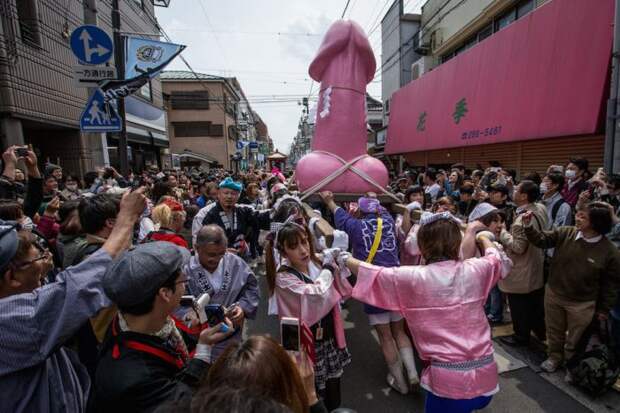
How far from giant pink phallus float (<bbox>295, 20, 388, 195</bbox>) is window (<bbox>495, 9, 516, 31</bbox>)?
8.58 metres

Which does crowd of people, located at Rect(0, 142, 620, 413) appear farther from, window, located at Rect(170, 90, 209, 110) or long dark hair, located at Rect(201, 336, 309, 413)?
window, located at Rect(170, 90, 209, 110)

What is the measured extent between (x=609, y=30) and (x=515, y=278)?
4806 millimetres

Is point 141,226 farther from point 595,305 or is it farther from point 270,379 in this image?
point 595,305

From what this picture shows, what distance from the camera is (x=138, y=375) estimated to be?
3.56 ft

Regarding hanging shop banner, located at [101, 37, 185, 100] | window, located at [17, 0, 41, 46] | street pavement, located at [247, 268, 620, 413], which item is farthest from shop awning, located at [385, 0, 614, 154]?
window, located at [17, 0, 41, 46]

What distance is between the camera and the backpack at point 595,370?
98.8 inches

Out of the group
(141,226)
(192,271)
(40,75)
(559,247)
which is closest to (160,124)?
(40,75)

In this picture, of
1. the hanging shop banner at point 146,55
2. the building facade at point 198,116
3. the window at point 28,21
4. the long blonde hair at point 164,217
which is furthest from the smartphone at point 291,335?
the building facade at point 198,116

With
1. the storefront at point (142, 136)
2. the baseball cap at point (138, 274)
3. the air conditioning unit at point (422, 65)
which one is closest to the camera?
the baseball cap at point (138, 274)

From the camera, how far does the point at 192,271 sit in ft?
7.61

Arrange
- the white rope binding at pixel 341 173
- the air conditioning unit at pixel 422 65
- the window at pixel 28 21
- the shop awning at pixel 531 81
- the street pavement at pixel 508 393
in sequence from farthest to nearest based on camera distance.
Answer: the air conditioning unit at pixel 422 65
the window at pixel 28 21
the shop awning at pixel 531 81
the white rope binding at pixel 341 173
the street pavement at pixel 508 393

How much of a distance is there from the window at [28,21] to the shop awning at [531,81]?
34.9 feet

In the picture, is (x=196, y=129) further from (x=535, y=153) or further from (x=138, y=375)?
(x=138, y=375)

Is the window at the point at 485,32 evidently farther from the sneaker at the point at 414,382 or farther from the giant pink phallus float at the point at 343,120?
the sneaker at the point at 414,382
